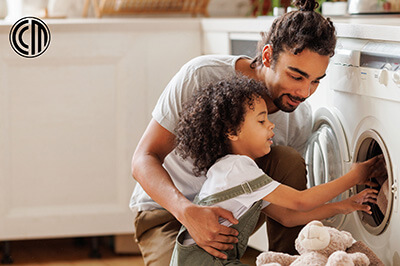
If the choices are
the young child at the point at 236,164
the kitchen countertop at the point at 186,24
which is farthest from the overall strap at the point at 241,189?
the kitchen countertop at the point at 186,24

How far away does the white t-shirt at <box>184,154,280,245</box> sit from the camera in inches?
55.4

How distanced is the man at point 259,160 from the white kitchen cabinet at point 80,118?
703mm

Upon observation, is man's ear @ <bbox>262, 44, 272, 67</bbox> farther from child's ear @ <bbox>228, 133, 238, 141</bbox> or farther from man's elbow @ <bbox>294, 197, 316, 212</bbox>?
man's elbow @ <bbox>294, 197, 316, 212</bbox>

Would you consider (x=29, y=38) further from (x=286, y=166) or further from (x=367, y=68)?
(x=367, y=68)

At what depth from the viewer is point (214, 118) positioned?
1.45m

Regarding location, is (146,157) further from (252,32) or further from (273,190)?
(252,32)

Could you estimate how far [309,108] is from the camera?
1.81 meters

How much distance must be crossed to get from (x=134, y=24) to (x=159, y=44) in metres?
0.12

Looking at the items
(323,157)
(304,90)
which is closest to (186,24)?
(323,157)

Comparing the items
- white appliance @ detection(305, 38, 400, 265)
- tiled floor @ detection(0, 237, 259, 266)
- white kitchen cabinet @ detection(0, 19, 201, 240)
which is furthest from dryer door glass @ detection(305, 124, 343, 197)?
white kitchen cabinet @ detection(0, 19, 201, 240)

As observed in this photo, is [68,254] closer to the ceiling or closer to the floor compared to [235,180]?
closer to the floor

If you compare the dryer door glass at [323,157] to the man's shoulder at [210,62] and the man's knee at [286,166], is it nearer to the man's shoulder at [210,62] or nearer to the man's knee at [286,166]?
the man's knee at [286,166]

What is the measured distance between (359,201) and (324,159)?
0.80 feet

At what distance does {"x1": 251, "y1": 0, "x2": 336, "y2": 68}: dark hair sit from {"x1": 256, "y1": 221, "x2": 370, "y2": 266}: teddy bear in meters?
0.41
